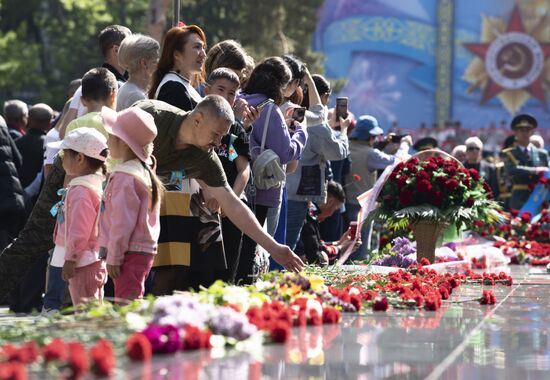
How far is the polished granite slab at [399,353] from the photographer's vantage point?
4.51 meters

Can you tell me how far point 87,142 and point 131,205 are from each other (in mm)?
811

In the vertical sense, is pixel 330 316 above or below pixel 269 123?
below

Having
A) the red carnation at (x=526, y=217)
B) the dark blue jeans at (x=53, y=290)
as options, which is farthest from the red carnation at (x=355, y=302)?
the red carnation at (x=526, y=217)

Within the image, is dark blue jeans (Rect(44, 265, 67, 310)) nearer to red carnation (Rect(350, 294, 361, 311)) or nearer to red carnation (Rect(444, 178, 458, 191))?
red carnation (Rect(350, 294, 361, 311))

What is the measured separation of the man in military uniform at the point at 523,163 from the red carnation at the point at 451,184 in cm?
705

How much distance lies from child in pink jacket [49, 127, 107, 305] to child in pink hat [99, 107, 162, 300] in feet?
1.43

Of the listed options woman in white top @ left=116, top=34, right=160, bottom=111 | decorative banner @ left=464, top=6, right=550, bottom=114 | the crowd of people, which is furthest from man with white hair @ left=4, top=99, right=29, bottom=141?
decorative banner @ left=464, top=6, right=550, bottom=114

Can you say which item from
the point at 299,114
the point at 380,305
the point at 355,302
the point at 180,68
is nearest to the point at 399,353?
the point at 355,302

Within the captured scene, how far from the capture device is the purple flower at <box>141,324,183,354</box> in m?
4.64

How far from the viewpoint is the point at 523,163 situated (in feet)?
58.5

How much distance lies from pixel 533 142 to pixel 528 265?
15.1 feet

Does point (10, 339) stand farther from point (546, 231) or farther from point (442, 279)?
point (546, 231)

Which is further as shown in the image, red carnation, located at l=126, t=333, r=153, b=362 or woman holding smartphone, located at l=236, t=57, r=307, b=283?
woman holding smartphone, located at l=236, t=57, r=307, b=283

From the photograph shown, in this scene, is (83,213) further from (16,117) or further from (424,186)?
(16,117)
